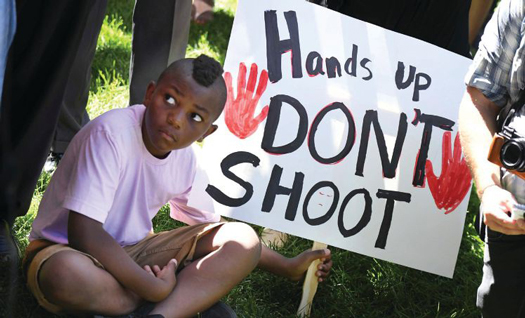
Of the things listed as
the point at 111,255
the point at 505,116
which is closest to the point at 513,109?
the point at 505,116

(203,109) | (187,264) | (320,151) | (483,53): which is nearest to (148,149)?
(203,109)

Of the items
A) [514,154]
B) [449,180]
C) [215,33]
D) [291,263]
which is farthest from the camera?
[215,33]

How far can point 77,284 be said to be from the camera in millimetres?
2068

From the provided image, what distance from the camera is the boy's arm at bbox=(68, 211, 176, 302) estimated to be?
209 cm

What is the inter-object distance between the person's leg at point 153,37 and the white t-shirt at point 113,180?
0.92m

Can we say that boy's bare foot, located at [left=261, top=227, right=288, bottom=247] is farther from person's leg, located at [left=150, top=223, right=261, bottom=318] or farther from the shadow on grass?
the shadow on grass

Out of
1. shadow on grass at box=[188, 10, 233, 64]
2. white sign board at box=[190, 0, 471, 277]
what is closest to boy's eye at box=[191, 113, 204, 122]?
white sign board at box=[190, 0, 471, 277]

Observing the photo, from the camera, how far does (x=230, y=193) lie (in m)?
2.46

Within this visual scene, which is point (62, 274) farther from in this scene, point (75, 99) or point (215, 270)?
point (75, 99)

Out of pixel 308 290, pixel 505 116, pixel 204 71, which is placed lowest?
pixel 308 290

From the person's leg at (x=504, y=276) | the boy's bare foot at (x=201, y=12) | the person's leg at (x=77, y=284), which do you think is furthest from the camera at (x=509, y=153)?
the boy's bare foot at (x=201, y=12)

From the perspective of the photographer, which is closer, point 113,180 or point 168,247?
point 113,180

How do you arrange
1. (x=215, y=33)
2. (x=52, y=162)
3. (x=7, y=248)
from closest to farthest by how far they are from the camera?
(x=7, y=248)
(x=52, y=162)
(x=215, y=33)

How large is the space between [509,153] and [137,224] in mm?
957
